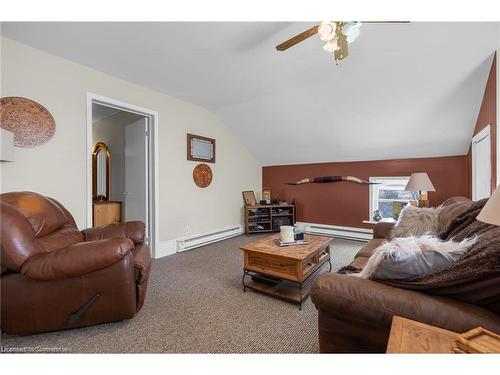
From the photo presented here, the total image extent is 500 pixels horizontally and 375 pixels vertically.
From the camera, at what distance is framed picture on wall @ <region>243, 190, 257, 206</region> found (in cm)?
454

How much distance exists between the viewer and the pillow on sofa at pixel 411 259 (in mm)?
976

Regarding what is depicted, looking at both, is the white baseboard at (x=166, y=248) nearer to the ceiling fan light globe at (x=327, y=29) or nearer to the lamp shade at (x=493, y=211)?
the ceiling fan light globe at (x=327, y=29)

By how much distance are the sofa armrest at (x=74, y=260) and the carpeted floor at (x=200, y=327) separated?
48 cm

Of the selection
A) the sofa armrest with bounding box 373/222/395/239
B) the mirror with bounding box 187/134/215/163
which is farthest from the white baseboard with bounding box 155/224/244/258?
the sofa armrest with bounding box 373/222/395/239

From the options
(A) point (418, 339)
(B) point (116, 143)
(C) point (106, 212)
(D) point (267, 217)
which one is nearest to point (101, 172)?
(B) point (116, 143)

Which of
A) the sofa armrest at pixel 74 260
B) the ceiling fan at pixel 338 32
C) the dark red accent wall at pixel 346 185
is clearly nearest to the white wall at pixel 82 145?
→ the sofa armrest at pixel 74 260

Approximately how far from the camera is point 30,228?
1.41m

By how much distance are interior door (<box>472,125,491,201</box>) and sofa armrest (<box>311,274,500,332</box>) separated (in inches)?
94.4

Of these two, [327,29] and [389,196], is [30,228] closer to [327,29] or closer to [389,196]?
[327,29]

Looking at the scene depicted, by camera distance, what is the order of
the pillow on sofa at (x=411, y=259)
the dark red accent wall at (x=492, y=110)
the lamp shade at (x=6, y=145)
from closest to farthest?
the pillow on sofa at (x=411, y=259)
the lamp shade at (x=6, y=145)
the dark red accent wall at (x=492, y=110)

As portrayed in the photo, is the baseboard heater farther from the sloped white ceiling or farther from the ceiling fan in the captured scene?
the ceiling fan

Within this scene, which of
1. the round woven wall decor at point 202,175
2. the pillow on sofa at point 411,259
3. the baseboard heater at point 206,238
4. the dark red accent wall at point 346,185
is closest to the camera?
the pillow on sofa at point 411,259

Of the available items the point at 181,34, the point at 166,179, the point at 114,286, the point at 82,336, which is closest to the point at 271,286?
the point at 114,286

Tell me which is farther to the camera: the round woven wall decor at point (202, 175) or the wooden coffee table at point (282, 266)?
the round woven wall decor at point (202, 175)
